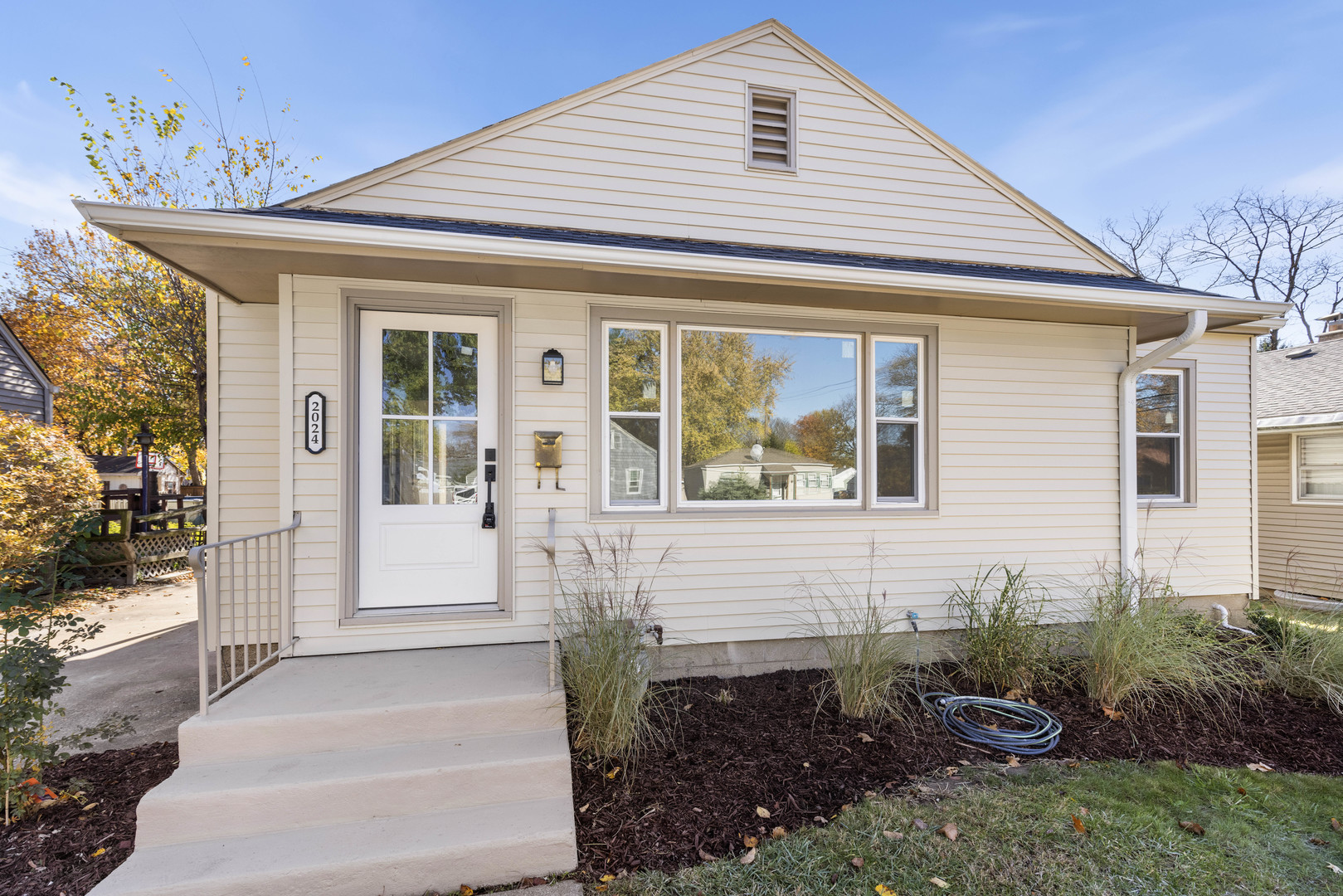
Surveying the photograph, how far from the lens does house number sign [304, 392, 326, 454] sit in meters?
3.57

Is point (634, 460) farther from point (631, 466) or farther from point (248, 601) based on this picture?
point (248, 601)

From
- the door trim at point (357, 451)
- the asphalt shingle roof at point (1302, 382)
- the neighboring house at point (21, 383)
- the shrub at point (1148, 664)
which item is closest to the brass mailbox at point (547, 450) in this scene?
the door trim at point (357, 451)

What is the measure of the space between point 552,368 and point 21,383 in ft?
43.3

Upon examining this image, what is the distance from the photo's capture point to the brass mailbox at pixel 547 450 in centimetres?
384

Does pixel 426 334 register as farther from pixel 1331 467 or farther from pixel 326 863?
pixel 1331 467

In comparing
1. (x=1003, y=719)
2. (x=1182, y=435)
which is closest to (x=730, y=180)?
(x=1003, y=719)

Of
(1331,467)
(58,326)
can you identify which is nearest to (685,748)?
(1331,467)

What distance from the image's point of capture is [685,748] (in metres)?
3.09

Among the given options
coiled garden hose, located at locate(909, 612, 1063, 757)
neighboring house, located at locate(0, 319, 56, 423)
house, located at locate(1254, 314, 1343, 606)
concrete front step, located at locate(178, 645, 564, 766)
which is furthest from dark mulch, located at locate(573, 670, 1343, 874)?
neighboring house, located at locate(0, 319, 56, 423)

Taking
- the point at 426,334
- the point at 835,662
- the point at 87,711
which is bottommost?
the point at 87,711

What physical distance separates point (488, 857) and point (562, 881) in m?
0.31

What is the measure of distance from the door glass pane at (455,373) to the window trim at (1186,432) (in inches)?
248

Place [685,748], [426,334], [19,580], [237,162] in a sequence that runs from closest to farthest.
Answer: [19,580] → [685,748] → [426,334] → [237,162]

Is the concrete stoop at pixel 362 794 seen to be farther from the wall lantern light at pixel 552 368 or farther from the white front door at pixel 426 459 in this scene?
the wall lantern light at pixel 552 368
